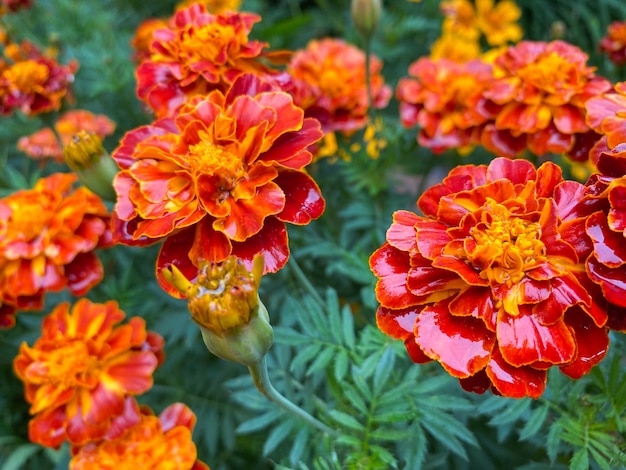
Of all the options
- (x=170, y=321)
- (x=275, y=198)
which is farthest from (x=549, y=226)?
(x=170, y=321)

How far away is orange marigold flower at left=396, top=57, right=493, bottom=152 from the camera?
3.38 ft

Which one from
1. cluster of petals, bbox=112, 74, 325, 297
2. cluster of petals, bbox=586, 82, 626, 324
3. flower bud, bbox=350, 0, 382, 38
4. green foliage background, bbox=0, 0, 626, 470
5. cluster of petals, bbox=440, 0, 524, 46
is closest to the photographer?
cluster of petals, bbox=586, 82, 626, 324

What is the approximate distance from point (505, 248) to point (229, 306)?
26 cm

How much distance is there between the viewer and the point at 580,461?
0.65 metres

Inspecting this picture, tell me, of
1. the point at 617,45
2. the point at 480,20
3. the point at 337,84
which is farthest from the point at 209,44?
the point at 480,20

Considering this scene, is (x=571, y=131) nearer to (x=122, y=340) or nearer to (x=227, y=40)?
(x=227, y=40)

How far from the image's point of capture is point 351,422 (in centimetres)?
72

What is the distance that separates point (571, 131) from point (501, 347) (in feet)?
1.48

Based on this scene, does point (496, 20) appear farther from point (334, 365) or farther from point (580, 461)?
point (580, 461)

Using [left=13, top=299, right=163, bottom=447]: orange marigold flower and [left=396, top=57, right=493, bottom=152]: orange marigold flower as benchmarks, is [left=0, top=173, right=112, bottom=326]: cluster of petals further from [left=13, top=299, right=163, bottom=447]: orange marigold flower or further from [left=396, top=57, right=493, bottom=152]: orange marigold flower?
[left=396, top=57, right=493, bottom=152]: orange marigold flower

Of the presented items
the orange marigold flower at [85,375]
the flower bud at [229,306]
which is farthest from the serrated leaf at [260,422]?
the flower bud at [229,306]

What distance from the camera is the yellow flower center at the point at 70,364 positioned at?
0.85 metres

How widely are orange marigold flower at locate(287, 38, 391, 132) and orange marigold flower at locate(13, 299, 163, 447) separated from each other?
0.48m

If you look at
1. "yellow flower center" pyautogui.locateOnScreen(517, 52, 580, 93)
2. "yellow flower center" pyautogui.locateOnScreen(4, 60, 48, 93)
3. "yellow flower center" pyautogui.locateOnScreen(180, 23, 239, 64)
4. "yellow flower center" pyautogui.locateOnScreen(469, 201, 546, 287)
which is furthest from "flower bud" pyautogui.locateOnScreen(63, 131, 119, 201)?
"yellow flower center" pyautogui.locateOnScreen(517, 52, 580, 93)
